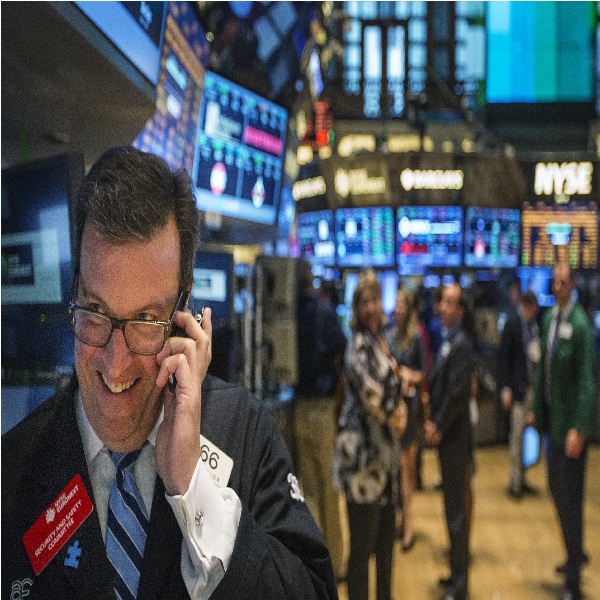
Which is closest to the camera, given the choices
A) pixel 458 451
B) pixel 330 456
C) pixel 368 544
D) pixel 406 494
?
pixel 368 544

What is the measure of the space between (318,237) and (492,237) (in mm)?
1891

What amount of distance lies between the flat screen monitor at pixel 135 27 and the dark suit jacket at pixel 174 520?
61 centimetres

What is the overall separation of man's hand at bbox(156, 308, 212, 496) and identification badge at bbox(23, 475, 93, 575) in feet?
0.45

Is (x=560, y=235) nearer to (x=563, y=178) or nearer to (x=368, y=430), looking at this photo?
(x=563, y=178)

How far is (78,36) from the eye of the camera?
42.5 inches

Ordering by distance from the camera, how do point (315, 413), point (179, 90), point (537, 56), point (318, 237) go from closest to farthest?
point (179, 90)
point (315, 413)
point (537, 56)
point (318, 237)

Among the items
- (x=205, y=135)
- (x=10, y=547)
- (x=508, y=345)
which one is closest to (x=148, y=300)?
(x=10, y=547)

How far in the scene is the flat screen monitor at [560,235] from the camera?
7.12 metres

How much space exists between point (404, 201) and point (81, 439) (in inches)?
255

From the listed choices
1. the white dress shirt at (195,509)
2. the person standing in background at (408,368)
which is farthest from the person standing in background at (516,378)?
the white dress shirt at (195,509)

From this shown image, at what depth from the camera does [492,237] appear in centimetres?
734

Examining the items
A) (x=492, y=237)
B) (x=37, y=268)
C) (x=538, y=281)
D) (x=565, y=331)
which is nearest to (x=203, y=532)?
(x=37, y=268)

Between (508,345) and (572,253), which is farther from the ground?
(572,253)

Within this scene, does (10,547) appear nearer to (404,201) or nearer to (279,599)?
(279,599)
